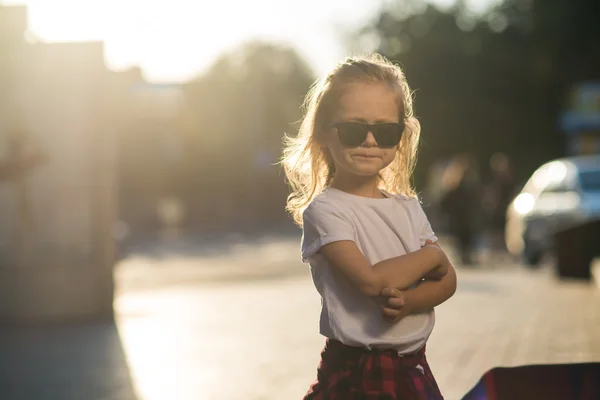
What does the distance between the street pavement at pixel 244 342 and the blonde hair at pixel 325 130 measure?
3.48 m

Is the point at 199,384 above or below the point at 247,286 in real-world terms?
above

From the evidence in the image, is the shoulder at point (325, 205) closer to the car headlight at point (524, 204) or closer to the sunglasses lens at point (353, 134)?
the sunglasses lens at point (353, 134)

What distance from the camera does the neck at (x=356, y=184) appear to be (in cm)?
320

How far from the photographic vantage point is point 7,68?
12477 millimetres

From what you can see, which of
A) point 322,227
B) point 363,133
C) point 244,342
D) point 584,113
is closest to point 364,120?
point 363,133

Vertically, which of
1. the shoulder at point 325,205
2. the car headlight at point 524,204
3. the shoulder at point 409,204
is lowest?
the car headlight at point 524,204

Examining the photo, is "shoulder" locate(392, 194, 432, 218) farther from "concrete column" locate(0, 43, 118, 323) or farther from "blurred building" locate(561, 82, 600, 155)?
"blurred building" locate(561, 82, 600, 155)

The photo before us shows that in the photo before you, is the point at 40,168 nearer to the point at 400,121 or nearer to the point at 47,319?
the point at 47,319

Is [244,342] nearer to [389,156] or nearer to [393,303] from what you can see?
[389,156]

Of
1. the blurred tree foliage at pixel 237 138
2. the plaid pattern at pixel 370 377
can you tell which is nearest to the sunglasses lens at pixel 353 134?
the plaid pattern at pixel 370 377

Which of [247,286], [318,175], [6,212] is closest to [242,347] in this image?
[6,212]

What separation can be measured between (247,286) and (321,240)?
14532mm

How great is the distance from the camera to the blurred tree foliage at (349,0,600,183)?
169 feet

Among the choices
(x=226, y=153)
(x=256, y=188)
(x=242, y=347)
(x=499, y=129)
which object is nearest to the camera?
(x=242, y=347)
